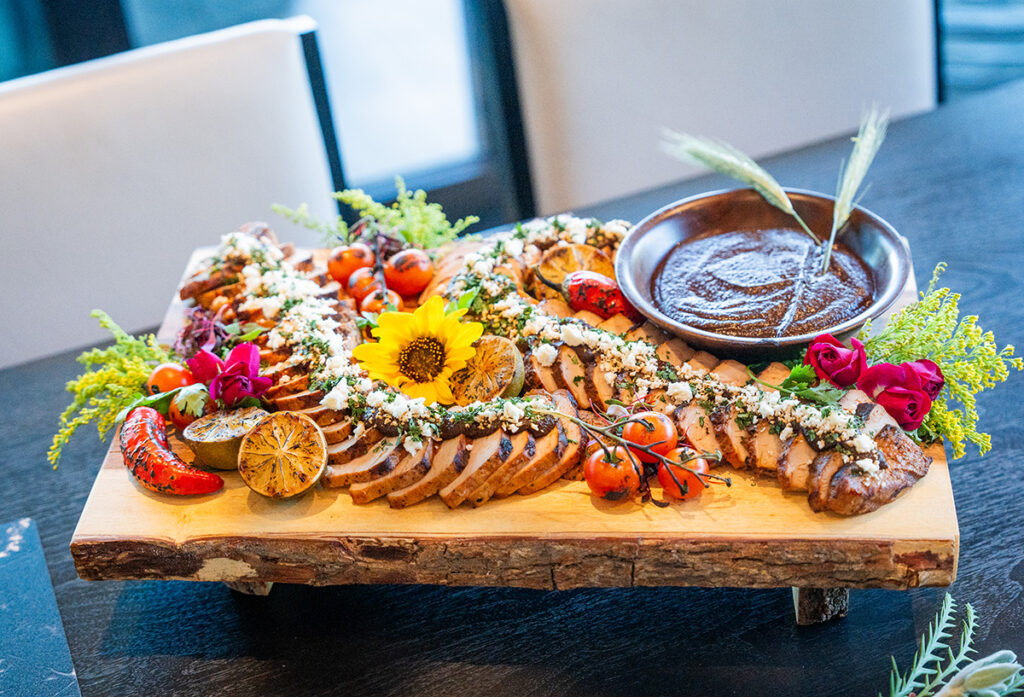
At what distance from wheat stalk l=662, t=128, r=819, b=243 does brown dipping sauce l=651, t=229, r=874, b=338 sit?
4.4 inches

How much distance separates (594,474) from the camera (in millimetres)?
2402

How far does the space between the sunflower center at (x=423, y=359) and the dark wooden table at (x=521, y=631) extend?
1.96 feet

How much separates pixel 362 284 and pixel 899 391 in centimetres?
174

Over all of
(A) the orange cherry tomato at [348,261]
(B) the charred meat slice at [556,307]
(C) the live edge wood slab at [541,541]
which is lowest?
(C) the live edge wood slab at [541,541]

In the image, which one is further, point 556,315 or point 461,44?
point 461,44

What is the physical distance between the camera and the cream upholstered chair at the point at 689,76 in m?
4.33

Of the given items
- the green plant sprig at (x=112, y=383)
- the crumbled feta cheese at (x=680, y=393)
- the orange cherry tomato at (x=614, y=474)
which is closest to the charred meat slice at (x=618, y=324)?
the crumbled feta cheese at (x=680, y=393)

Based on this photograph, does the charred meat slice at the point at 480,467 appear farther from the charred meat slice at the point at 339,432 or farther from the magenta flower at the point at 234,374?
the magenta flower at the point at 234,374

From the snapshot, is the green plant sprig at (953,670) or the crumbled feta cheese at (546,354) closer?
the green plant sprig at (953,670)

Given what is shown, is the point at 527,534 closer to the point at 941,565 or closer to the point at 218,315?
the point at 941,565

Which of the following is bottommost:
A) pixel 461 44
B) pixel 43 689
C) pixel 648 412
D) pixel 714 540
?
pixel 43 689

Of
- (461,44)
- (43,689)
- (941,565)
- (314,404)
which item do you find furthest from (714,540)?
(461,44)

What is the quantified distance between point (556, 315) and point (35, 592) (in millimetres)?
1714

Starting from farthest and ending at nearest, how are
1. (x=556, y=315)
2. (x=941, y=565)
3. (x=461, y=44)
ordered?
(x=461, y=44), (x=556, y=315), (x=941, y=565)
